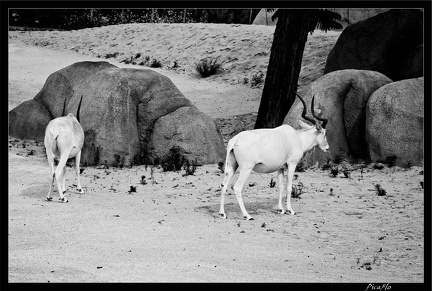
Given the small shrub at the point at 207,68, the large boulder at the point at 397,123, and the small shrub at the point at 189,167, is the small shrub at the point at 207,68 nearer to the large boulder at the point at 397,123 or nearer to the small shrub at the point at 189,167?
the small shrub at the point at 189,167

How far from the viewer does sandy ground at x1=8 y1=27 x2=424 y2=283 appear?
7684 mm

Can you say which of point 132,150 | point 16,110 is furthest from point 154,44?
point 132,150

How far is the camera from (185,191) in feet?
39.2

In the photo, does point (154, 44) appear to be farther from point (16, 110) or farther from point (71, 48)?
point (16, 110)

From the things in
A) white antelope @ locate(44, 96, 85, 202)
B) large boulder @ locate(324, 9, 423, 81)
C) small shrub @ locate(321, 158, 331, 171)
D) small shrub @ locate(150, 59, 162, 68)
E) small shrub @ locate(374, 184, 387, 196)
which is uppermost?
large boulder @ locate(324, 9, 423, 81)

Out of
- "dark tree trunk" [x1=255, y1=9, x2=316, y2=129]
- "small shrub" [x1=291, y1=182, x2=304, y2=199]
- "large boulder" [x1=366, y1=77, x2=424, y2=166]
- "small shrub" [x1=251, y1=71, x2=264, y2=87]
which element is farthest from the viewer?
"small shrub" [x1=251, y1=71, x2=264, y2=87]

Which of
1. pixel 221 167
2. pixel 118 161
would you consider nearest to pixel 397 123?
pixel 221 167

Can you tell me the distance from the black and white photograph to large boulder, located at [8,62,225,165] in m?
0.03

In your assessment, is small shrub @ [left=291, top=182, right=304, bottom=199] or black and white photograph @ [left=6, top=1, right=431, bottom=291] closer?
black and white photograph @ [left=6, top=1, right=431, bottom=291]

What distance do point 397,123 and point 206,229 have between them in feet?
17.5

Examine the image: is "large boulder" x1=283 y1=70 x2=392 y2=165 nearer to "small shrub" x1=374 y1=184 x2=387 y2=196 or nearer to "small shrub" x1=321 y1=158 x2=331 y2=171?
"small shrub" x1=321 y1=158 x2=331 y2=171

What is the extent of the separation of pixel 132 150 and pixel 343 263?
665 cm

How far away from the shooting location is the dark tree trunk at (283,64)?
16.0 metres
